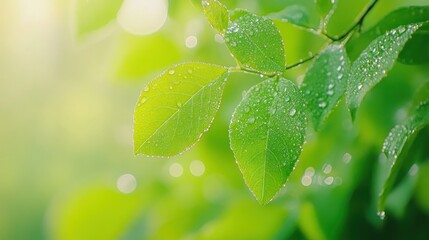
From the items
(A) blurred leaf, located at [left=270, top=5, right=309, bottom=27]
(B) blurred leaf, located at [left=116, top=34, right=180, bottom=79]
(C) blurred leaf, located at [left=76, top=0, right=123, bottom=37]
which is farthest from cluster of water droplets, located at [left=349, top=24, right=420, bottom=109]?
(B) blurred leaf, located at [left=116, top=34, right=180, bottom=79]

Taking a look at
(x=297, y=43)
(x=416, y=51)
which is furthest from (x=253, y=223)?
(x=416, y=51)

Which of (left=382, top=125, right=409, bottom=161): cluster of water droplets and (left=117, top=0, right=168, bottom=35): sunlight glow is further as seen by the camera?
(left=117, top=0, right=168, bottom=35): sunlight glow

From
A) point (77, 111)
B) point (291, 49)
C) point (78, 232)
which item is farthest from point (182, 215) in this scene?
point (77, 111)

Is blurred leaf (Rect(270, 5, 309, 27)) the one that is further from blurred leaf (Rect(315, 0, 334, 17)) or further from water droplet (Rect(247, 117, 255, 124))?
water droplet (Rect(247, 117, 255, 124))

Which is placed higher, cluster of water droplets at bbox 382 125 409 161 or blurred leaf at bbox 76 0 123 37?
blurred leaf at bbox 76 0 123 37

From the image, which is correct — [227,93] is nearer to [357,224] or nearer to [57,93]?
[357,224]

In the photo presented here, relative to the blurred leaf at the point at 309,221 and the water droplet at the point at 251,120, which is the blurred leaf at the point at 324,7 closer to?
the water droplet at the point at 251,120

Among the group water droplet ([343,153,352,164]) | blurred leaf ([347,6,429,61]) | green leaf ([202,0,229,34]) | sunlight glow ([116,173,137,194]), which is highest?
green leaf ([202,0,229,34])

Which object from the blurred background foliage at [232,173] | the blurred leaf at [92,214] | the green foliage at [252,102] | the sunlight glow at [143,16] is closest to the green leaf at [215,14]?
the green foliage at [252,102]
